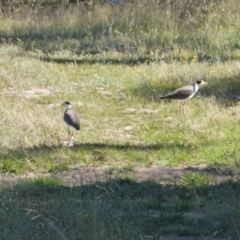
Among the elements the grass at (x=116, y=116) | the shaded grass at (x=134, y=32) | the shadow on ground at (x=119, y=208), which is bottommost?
the shaded grass at (x=134, y=32)

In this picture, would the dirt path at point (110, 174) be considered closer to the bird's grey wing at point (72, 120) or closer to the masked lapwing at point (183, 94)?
the bird's grey wing at point (72, 120)

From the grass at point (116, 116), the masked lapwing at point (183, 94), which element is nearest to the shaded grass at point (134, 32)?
the grass at point (116, 116)

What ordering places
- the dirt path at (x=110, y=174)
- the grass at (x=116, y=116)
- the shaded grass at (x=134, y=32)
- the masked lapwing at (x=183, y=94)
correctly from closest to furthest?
the dirt path at (x=110, y=174) → the grass at (x=116, y=116) → the masked lapwing at (x=183, y=94) → the shaded grass at (x=134, y=32)

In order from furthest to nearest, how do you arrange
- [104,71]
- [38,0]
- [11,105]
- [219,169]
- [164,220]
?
[38,0] → [104,71] → [11,105] → [219,169] → [164,220]

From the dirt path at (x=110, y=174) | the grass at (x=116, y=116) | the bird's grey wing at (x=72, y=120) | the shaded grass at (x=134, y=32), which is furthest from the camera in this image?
the shaded grass at (x=134, y=32)

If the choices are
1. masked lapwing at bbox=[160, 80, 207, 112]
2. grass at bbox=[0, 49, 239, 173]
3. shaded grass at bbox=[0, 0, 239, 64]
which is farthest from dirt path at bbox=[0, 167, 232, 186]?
shaded grass at bbox=[0, 0, 239, 64]

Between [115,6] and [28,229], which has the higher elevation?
[28,229]

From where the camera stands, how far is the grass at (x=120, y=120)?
22.0 ft

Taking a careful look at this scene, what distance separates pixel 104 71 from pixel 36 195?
695 centimetres

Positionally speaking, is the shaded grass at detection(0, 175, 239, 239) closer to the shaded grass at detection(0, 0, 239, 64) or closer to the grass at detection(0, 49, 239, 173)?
the grass at detection(0, 49, 239, 173)

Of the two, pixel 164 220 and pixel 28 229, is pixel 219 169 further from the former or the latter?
pixel 28 229

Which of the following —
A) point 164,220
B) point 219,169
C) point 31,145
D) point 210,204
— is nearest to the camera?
point 164,220

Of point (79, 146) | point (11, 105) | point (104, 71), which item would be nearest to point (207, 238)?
point (79, 146)

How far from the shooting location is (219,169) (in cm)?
884
